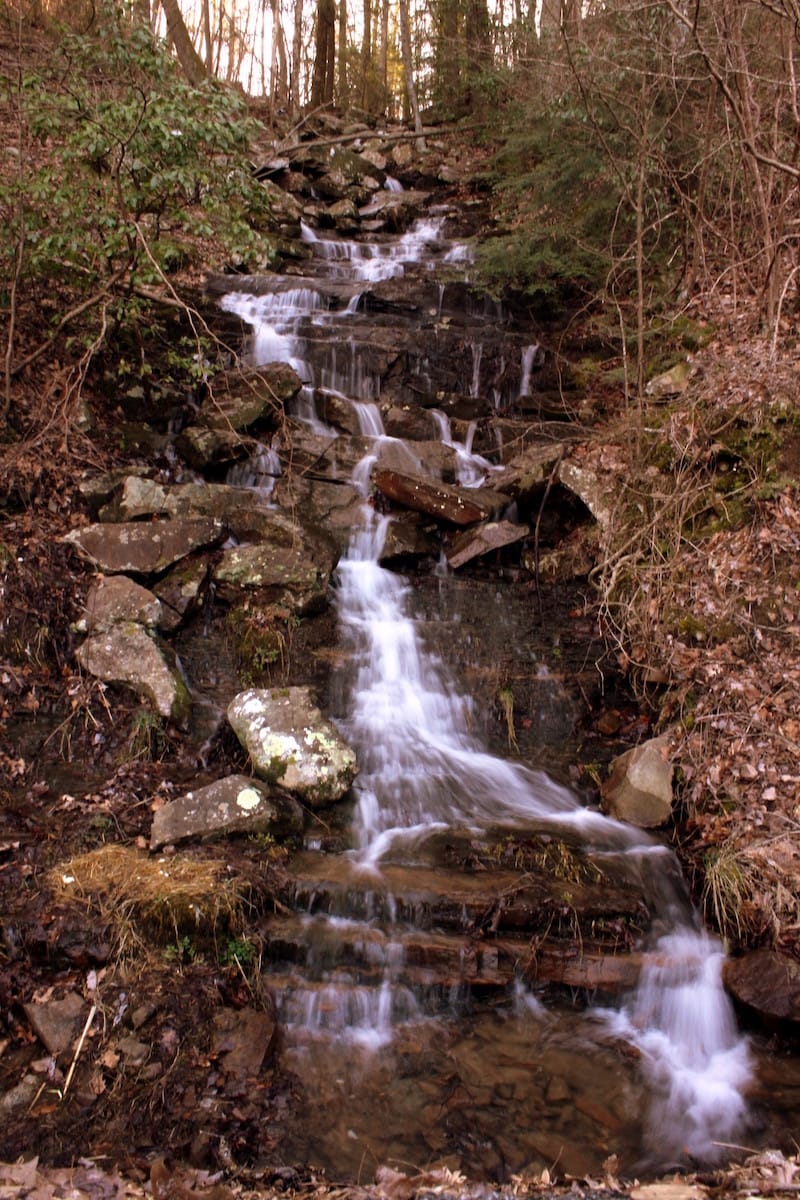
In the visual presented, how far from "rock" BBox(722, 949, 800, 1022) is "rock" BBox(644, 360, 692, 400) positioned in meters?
5.34

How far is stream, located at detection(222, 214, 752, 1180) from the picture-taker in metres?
3.45

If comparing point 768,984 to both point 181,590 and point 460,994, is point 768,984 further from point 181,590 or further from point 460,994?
point 181,590

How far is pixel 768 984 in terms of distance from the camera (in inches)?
164

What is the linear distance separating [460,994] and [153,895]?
1826 millimetres

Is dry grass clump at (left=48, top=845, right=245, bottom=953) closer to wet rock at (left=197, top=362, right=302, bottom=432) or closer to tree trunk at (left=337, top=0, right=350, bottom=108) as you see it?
wet rock at (left=197, top=362, right=302, bottom=432)

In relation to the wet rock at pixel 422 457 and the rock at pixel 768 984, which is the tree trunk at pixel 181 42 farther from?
the rock at pixel 768 984

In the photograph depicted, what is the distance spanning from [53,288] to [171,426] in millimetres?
1894

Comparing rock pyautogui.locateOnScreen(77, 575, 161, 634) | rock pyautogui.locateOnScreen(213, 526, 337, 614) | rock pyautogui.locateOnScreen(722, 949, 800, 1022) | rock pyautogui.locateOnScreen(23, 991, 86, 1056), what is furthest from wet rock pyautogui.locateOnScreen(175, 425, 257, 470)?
rock pyautogui.locateOnScreen(722, 949, 800, 1022)

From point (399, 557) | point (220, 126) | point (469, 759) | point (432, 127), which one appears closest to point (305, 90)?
point (432, 127)

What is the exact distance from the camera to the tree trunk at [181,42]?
51.3ft

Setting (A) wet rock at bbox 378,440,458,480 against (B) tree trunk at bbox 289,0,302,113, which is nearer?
(A) wet rock at bbox 378,440,458,480

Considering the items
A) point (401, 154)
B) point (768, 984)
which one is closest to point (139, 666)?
point (768, 984)

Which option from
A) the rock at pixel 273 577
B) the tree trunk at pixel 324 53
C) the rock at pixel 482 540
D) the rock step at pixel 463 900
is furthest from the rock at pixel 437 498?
the tree trunk at pixel 324 53

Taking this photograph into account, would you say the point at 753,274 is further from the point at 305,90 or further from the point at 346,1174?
the point at 305,90
